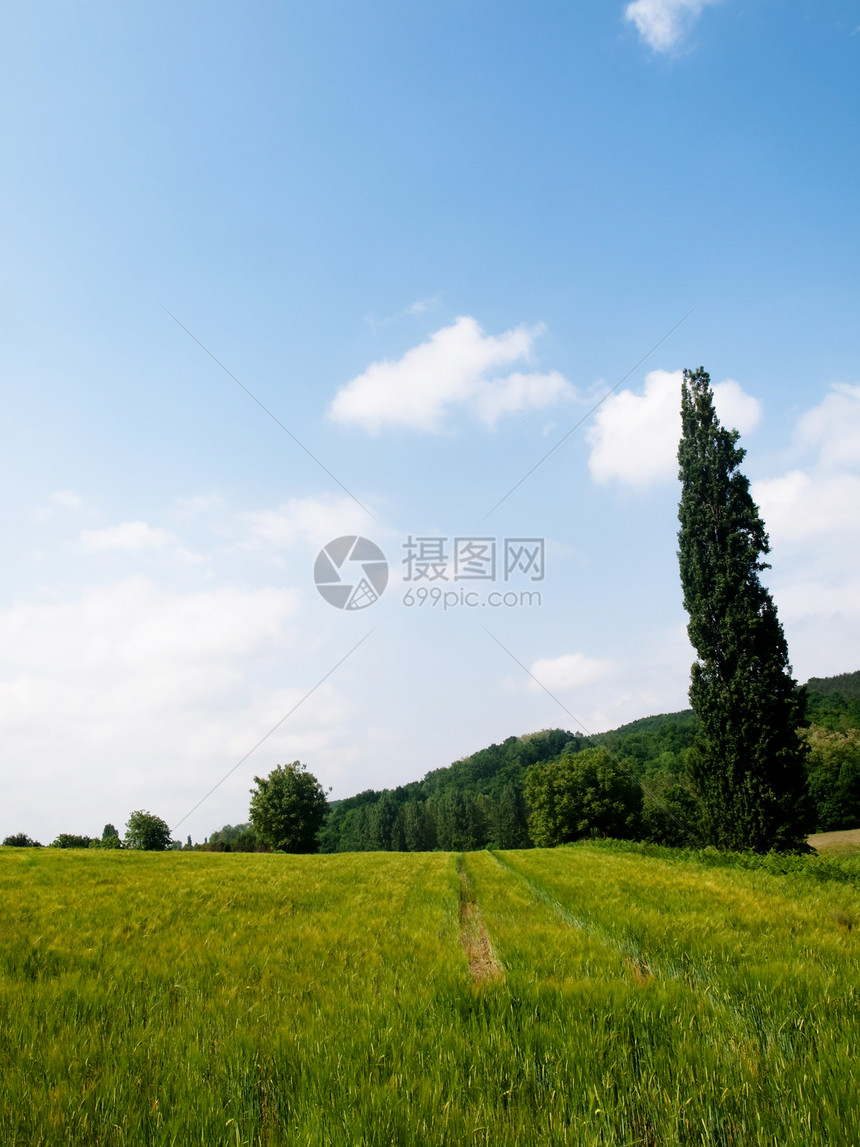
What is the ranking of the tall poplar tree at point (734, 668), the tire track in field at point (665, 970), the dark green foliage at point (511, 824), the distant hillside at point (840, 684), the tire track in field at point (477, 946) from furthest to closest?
the distant hillside at point (840, 684), the dark green foliage at point (511, 824), the tall poplar tree at point (734, 668), the tire track in field at point (477, 946), the tire track in field at point (665, 970)

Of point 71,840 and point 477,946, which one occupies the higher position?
point 477,946

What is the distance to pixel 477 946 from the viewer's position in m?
7.32

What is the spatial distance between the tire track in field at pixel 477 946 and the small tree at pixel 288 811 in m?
46.2

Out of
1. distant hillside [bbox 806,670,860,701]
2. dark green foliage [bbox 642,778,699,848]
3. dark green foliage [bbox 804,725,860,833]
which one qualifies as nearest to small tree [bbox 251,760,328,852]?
dark green foliage [bbox 642,778,699,848]

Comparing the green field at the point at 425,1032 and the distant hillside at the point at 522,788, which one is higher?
the green field at the point at 425,1032

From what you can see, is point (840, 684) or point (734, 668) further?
point (840, 684)

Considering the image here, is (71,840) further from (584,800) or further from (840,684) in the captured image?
(840,684)

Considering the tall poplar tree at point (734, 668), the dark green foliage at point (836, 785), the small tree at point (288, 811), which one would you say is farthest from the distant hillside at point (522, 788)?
the small tree at point (288, 811)

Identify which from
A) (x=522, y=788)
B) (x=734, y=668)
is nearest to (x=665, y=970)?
(x=734, y=668)

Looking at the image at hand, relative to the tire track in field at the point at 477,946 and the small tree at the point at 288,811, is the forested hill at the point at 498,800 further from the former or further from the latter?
the tire track in field at the point at 477,946

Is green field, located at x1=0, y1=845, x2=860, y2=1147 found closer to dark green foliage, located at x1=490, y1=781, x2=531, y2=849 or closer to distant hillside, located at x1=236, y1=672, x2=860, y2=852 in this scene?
distant hillside, located at x1=236, y1=672, x2=860, y2=852

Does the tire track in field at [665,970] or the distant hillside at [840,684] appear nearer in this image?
the tire track in field at [665,970]

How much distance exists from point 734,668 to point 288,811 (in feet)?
152

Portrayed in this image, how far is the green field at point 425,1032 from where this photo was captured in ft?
7.34
